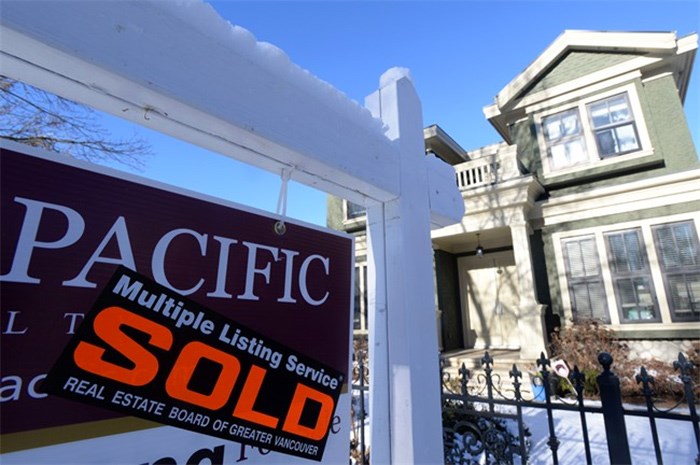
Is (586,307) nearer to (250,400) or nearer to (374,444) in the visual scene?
(374,444)

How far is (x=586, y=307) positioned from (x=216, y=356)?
8060mm

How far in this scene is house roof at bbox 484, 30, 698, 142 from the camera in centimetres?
736

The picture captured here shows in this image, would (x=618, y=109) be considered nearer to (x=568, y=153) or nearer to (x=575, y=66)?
(x=568, y=153)

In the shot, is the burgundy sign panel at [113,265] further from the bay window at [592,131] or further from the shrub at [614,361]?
the bay window at [592,131]

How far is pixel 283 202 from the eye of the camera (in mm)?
1009

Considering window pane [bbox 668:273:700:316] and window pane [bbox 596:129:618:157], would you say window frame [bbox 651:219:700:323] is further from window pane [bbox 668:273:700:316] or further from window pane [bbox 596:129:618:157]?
Answer: window pane [bbox 596:129:618:157]

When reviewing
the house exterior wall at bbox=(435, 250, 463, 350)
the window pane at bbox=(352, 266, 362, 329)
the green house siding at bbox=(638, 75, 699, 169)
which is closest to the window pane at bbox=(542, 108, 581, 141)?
the green house siding at bbox=(638, 75, 699, 169)

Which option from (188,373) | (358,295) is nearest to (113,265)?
(188,373)

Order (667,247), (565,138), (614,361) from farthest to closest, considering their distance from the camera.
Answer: (565,138) → (667,247) → (614,361)

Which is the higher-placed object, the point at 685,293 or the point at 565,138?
the point at 565,138

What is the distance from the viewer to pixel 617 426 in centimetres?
180

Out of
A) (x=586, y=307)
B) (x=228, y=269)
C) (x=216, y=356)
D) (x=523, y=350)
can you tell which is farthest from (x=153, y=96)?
(x=586, y=307)

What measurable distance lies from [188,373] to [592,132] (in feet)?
30.8

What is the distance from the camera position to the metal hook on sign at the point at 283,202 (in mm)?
957
